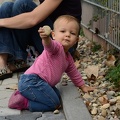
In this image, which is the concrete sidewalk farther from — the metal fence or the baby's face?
the metal fence

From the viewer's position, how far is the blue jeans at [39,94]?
3621mm

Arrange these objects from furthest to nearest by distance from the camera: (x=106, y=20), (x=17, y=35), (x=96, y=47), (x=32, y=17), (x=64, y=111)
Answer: (x=96, y=47) < (x=106, y=20) < (x=17, y=35) < (x=32, y=17) < (x=64, y=111)

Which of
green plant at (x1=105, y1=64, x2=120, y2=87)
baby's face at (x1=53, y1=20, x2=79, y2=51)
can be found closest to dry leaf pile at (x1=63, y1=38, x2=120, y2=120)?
green plant at (x1=105, y1=64, x2=120, y2=87)

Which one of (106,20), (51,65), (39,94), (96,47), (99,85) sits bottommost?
(96,47)

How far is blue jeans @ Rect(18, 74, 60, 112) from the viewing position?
11.9ft

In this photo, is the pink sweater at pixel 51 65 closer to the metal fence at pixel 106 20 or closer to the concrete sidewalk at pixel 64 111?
the concrete sidewalk at pixel 64 111

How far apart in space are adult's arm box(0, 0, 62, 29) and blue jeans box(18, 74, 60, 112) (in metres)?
1.00

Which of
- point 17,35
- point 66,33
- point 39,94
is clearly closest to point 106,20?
point 17,35

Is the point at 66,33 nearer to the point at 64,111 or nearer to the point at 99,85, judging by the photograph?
the point at 64,111

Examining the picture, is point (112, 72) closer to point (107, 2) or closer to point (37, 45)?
point (37, 45)

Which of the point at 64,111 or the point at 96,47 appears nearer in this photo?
the point at 64,111

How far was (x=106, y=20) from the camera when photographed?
5.62 m

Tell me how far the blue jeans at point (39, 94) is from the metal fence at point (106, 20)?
5.58 feet

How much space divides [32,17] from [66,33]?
3.18 ft
